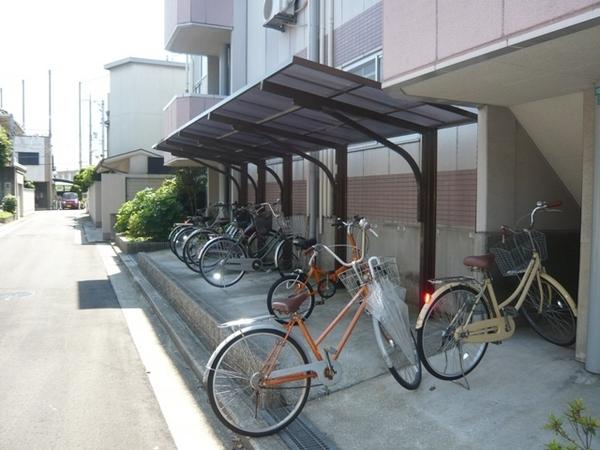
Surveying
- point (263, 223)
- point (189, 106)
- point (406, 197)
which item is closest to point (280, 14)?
point (263, 223)

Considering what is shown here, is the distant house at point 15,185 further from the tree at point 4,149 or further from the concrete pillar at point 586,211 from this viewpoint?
the concrete pillar at point 586,211

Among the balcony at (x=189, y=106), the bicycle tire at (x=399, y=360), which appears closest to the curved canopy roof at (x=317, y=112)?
the bicycle tire at (x=399, y=360)

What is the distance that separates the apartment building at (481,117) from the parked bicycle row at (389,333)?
530mm

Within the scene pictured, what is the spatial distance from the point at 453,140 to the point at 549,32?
351cm

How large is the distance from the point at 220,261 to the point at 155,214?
26.3 ft

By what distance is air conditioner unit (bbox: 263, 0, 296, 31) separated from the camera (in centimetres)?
1078

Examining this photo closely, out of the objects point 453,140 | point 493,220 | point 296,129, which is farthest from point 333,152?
point 493,220

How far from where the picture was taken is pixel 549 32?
3.17 meters

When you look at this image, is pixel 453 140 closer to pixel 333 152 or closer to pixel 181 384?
pixel 333 152

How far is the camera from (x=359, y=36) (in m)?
8.73

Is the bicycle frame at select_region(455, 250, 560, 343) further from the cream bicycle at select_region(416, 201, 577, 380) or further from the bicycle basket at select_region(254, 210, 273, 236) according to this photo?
the bicycle basket at select_region(254, 210, 273, 236)

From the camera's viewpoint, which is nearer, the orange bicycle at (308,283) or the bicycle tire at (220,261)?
the orange bicycle at (308,283)

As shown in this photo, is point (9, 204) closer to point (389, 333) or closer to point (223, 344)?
point (223, 344)

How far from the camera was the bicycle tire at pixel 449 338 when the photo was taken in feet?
14.3
